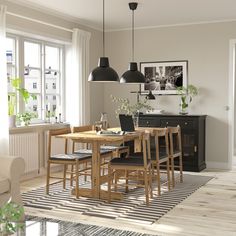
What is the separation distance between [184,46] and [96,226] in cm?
439

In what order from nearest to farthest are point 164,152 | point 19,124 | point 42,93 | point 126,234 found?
1. point 126,234
2. point 164,152
3. point 19,124
4. point 42,93

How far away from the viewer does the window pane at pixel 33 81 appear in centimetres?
660

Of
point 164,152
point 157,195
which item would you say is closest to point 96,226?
point 157,195

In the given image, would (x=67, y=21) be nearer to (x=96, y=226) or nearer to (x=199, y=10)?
(x=199, y=10)

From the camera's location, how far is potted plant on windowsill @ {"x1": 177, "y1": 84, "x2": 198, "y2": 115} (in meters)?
7.28

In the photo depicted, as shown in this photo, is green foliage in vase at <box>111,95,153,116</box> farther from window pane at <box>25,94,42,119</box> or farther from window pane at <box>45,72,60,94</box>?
window pane at <box>25,94,42,119</box>

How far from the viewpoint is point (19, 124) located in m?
6.33

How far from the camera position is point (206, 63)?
729cm

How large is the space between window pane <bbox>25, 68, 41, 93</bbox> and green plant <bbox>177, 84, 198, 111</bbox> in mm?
2469

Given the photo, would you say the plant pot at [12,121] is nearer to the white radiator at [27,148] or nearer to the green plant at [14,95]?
the green plant at [14,95]

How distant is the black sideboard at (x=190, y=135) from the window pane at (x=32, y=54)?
226 centimetres

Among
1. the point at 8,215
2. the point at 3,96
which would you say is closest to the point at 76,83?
the point at 3,96

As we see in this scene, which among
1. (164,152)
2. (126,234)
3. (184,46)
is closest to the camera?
(126,234)

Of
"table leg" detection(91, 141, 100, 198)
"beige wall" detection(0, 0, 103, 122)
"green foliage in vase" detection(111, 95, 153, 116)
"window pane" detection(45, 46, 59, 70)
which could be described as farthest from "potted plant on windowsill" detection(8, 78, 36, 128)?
"green foliage in vase" detection(111, 95, 153, 116)
